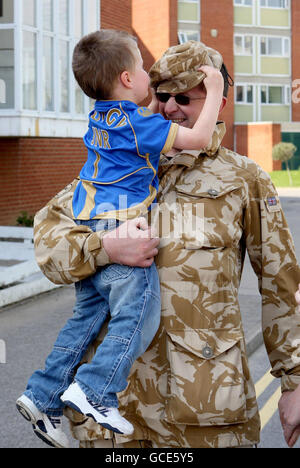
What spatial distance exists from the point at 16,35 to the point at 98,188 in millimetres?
13178

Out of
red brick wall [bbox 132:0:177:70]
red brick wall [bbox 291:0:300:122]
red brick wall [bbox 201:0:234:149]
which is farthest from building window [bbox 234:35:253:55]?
red brick wall [bbox 132:0:177:70]

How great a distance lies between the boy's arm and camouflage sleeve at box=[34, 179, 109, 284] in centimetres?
41

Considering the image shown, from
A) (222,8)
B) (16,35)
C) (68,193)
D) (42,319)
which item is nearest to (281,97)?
(222,8)

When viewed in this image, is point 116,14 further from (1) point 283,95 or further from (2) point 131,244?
(1) point 283,95

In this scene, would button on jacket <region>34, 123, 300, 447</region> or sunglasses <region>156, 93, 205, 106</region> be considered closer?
button on jacket <region>34, 123, 300, 447</region>

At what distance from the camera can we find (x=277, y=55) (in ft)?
181

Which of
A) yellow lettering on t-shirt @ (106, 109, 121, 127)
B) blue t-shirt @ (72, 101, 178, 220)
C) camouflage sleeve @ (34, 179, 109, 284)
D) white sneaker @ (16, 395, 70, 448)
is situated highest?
yellow lettering on t-shirt @ (106, 109, 121, 127)

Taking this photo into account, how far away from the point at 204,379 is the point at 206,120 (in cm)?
85

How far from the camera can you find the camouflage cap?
8.21ft

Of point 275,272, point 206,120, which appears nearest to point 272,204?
point 275,272

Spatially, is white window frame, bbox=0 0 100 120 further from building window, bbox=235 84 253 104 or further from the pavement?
building window, bbox=235 84 253 104

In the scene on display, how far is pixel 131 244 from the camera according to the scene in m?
2.28

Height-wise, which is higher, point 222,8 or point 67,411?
point 222,8
